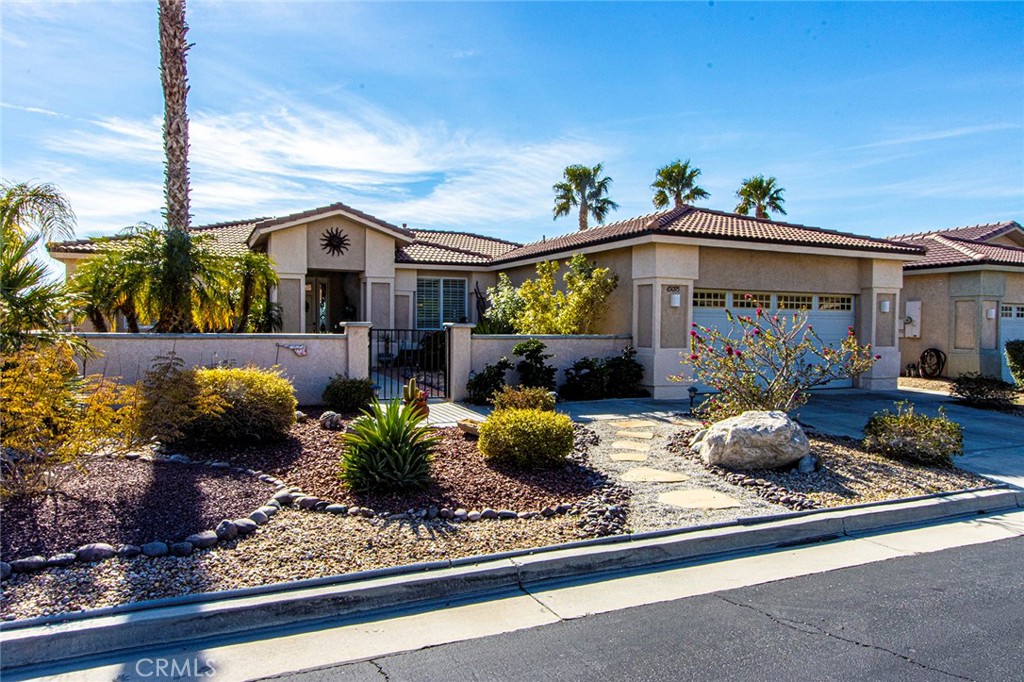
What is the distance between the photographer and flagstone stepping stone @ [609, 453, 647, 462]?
29.1ft

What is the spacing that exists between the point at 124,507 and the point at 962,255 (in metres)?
22.0

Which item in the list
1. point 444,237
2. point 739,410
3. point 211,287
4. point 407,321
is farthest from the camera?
point 444,237

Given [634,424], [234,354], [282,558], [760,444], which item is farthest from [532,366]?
[282,558]

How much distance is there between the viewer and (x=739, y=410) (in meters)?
9.70

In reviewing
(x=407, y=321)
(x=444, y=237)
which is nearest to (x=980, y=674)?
(x=407, y=321)

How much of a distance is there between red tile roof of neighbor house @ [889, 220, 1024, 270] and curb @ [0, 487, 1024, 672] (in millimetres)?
14838

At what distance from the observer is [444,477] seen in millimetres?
7359

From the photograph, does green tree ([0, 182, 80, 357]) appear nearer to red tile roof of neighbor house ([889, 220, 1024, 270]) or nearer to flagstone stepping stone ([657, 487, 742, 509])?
flagstone stepping stone ([657, 487, 742, 509])

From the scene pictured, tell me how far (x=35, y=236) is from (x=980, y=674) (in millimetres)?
10664

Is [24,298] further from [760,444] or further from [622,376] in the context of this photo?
[622,376]

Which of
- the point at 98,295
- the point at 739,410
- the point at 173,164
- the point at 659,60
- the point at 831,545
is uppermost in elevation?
the point at 659,60

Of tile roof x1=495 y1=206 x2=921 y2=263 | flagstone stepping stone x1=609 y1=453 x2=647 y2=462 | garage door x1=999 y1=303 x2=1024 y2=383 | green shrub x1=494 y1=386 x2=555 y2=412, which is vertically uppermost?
tile roof x1=495 y1=206 x2=921 y2=263

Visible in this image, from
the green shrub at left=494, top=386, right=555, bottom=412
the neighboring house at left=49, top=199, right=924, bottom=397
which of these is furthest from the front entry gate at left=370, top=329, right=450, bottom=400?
the neighboring house at left=49, top=199, right=924, bottom=397

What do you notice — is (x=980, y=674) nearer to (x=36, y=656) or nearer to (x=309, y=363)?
(x=36, y=656)
